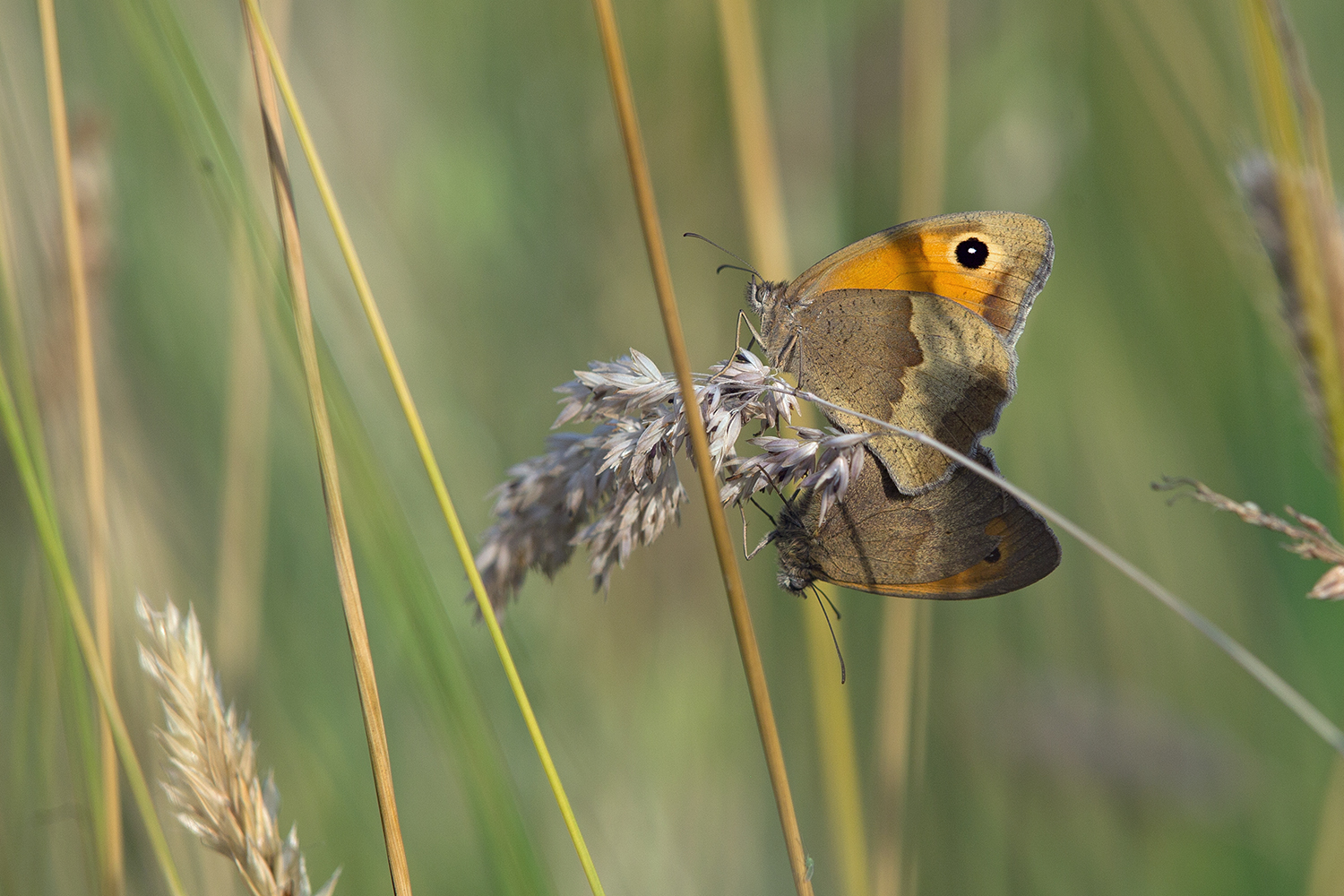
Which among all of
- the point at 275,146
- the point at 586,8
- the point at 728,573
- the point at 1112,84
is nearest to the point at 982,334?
the point at 728,573

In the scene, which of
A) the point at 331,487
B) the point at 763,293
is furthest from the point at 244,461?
the point at 763,293

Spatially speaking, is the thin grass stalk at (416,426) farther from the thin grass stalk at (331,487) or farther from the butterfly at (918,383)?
the butterfly at (918,383)

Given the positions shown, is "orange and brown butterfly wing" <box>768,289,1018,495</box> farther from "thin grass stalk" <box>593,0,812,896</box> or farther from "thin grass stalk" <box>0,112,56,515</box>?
"thin grass stalk" <box>0,112,56,515</box>

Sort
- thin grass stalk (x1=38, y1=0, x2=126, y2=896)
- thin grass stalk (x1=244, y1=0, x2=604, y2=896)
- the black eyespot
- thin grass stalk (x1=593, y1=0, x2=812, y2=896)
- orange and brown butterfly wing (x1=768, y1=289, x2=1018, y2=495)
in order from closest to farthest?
thin grass stalk (x1=593, y1=0, x2=812, y2=896) → thin grass stalk (x1=244, y1=0, x2=604, y2=896) → thin grass stalk (x1=38, y1=0, x2=126, y2=896) → orange and brown butterfly wing (x1=768, y1=289, x2=1018, y2=495) → the black eyespot

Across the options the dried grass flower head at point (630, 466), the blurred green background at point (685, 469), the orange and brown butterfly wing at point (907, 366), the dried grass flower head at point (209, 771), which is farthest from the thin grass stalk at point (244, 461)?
the orange and brown butterfly wing at point (907, 366)

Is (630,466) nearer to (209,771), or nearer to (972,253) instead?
(209,771)

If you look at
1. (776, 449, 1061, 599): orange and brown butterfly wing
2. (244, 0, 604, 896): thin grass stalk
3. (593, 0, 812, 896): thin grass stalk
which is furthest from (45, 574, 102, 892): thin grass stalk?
(776, 449, 1061, 599): orange and brown butterfly wing

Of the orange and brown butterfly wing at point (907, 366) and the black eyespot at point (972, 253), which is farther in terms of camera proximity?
the black eyespot at point (972, 253)
